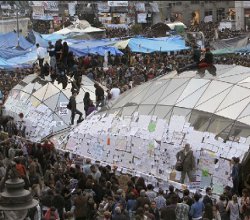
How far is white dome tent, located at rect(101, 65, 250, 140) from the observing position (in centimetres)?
1659

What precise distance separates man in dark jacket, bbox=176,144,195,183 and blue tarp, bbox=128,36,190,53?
18972mm

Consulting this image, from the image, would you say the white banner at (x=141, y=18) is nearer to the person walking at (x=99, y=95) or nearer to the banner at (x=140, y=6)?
the banner at (x=140, y=6)

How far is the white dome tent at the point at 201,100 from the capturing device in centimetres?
1659

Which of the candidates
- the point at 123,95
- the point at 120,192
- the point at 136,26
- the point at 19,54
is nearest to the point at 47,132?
the point at 123,95

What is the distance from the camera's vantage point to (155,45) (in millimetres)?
35281

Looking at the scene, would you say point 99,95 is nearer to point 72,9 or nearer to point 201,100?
point 201,100

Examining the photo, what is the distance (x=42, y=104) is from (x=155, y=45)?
13.0 meters

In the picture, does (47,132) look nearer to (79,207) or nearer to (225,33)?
(79,207)

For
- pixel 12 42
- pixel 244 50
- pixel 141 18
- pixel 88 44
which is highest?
pixel 141 18

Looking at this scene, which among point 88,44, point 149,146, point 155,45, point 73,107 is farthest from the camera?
point 88,44

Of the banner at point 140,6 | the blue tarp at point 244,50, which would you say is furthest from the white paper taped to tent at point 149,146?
the banner at point 140,6

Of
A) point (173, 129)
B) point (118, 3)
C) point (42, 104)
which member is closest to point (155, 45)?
point (42, 104)

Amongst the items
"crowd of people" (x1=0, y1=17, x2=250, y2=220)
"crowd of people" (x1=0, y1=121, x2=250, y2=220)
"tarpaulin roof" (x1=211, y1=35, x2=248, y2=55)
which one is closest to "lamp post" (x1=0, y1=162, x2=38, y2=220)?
"crowd of people" (x1=0, y1=17, x2=250, y2=220)

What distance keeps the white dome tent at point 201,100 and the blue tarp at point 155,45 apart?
14263mm
